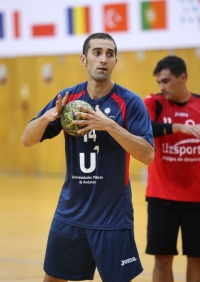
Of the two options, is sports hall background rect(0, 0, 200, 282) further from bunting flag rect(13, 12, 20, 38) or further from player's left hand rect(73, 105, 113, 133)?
player's left hand rect(73, 105, 113, 133)

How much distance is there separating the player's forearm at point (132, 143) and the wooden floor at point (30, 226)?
2437 mm

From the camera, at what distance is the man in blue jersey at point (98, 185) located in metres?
3.96

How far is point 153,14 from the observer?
1266cm

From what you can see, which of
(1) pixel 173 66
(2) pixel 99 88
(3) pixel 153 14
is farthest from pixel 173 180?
(3) pixel 153 14

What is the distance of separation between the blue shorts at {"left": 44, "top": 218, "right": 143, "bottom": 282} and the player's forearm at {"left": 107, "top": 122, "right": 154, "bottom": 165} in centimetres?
54

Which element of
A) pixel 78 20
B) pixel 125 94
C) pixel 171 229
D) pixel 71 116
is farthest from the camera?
pixel 78 20

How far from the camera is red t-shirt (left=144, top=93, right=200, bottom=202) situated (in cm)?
519

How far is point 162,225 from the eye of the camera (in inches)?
205

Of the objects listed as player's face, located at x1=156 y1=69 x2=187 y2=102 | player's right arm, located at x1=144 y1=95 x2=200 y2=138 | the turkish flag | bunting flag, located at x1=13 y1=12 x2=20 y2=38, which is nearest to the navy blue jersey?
player's right arm, located at x1=144 y1=95 x2=200 y2=138

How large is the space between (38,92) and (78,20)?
6.41 ft

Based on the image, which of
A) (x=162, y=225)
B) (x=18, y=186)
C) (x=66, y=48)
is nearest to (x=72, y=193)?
(x=162, y=225)

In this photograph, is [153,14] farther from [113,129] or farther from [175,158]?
[113,129]

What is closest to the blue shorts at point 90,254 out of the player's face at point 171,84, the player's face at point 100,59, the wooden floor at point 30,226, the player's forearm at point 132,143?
the player's forearm at point 132,143

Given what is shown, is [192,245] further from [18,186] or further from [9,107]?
[9,107]
